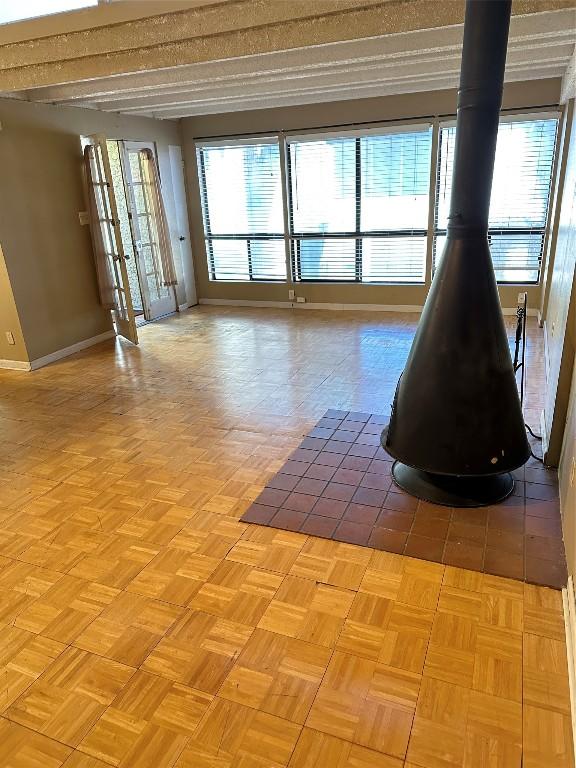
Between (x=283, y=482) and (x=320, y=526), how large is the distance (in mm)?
447

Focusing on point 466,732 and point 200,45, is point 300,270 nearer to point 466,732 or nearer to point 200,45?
point 200,45

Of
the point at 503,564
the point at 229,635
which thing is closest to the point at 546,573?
the point at 503,564

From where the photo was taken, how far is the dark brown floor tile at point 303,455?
3.13 m

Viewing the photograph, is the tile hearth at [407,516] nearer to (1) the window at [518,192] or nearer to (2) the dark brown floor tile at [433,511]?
(2) the dark brown floor tile at [433,511]

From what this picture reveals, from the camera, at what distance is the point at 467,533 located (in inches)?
94.7

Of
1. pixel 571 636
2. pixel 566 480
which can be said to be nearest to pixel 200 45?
pixel 566 480

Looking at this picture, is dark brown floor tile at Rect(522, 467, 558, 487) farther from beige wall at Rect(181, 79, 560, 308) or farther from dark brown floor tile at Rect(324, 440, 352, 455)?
beige wall at Rect(181, 79, 560, 308)

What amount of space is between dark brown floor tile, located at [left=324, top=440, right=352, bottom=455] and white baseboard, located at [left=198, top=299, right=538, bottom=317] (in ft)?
10.9

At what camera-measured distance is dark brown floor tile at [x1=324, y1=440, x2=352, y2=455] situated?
318 centimetres

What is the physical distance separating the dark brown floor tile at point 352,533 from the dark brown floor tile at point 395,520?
3.2 inches

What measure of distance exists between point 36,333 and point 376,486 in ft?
12.3

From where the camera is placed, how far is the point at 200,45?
319 cm

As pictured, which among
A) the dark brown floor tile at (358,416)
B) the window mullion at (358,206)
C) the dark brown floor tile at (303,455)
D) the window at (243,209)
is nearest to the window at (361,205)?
the window mullion at (358,206)

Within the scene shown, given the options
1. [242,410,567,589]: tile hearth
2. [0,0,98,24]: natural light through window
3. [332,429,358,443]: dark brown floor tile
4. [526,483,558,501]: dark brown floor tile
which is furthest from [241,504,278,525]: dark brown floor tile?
[0,0,98,24]: natural light through window
